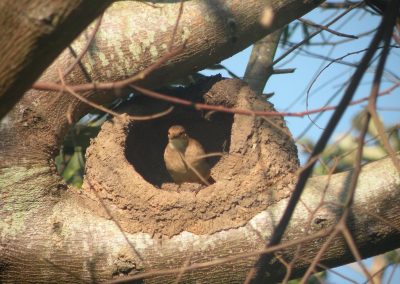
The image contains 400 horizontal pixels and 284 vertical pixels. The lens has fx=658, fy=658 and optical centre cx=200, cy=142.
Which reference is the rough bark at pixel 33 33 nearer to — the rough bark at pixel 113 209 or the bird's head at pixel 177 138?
the rough bark at pixel 113 209

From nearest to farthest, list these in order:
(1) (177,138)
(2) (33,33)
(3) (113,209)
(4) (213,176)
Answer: (2) (33,33), (3) (113,209), (4) (213,176), (1) (177,138)

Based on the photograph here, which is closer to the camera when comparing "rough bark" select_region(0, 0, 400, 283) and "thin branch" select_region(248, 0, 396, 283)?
"thin branch" select_region(248, 0, 396, 283)

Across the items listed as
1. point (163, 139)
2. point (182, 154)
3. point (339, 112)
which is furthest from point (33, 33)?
point (163, 139)

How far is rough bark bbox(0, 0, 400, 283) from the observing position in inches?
156

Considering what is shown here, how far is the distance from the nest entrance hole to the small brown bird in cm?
28

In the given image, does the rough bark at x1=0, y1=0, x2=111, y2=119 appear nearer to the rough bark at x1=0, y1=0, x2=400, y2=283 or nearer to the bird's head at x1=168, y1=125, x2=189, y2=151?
the rough bark at x1=0, y1=0, x2=400, y2=283

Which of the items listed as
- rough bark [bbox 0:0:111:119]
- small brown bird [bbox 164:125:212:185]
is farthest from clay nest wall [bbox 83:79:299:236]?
rough bark [bbox 0:0:111:119]

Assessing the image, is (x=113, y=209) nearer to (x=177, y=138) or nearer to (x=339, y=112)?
(x=177, y=138)

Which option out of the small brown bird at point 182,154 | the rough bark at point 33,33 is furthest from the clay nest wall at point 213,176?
the rough bark at point 33,33

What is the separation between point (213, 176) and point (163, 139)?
1143mm

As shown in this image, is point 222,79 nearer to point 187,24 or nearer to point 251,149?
point 251,149

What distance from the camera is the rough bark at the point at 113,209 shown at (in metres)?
3.97

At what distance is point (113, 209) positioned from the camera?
454 centimetres

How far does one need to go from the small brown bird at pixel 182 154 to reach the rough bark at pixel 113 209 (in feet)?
4.68
